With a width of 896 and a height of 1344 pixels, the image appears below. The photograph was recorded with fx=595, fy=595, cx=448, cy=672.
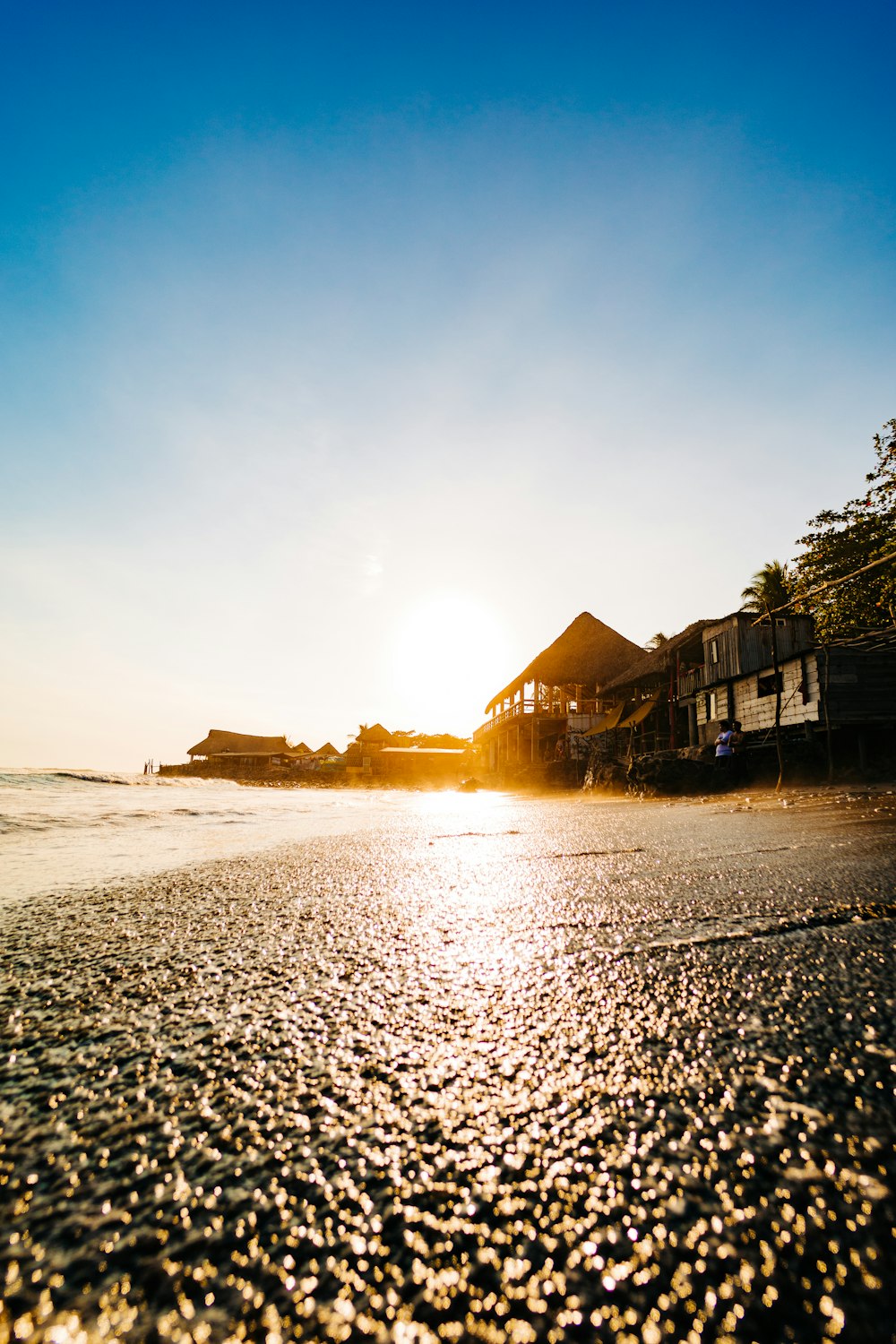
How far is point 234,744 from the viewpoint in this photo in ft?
229

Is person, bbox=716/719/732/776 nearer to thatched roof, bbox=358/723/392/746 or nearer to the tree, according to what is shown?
the tree

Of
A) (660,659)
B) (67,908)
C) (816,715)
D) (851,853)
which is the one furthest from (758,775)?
(67,908)

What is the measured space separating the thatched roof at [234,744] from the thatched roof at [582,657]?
4112 centimetres

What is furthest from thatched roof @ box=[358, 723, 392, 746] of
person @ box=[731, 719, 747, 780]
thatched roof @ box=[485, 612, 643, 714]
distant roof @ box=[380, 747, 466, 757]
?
person @ box=[731, 719, 747, 780]

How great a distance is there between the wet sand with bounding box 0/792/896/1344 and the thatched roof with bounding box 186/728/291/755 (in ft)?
226

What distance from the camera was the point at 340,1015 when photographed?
103cm

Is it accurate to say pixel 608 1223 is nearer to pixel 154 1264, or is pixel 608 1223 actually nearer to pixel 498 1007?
pixel 154 1264

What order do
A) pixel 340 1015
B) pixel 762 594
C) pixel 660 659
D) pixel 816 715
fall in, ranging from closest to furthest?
pixel 340 1015, pixel 816 715, pixel 660 659, pixel 762 594

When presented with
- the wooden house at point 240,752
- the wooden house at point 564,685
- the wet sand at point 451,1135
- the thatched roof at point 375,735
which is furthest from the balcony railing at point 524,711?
the wooden house at point 240,752

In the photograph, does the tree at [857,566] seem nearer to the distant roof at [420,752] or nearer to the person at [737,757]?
the person at [737,757]

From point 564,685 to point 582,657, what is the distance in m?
2.14

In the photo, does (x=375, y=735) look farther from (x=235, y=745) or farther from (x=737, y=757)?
(x=737, y=757)

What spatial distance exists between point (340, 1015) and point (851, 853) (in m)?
2.91

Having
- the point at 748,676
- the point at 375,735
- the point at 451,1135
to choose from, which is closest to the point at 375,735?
the point at 375,735
